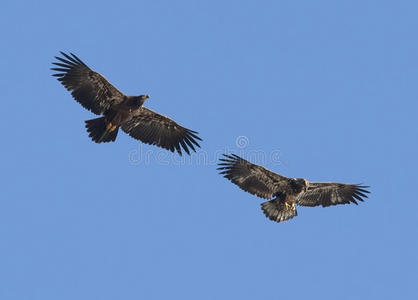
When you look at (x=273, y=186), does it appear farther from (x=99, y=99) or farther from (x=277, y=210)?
(x=99, y=99)

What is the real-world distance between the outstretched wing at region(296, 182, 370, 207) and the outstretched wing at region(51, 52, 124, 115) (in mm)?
6186

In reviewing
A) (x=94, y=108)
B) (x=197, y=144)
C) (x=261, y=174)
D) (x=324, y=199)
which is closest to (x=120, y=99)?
(x=94, y=108)

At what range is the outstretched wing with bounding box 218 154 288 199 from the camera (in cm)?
2598

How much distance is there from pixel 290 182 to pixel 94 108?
5.98 meters

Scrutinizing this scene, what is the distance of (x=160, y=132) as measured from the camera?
26.6m

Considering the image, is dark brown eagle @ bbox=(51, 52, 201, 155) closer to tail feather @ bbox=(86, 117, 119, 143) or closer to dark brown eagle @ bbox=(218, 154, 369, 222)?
tail feather @ bbox=(86, 117, 119, 143)

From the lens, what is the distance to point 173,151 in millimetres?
26547

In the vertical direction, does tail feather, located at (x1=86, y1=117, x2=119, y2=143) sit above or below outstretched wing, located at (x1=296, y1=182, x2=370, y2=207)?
below

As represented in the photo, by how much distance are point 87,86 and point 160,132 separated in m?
2.60

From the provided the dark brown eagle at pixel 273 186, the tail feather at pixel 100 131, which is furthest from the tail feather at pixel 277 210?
the tail feather at pixel 100 131

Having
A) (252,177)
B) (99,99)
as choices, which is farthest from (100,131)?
(252,177)

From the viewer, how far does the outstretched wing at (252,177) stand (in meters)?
26.0

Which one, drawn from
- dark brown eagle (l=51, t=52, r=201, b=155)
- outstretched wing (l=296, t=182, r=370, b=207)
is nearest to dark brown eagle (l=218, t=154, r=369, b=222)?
outstretched wing (l=296, t=182, r=370, b=207)

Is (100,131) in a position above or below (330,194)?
below
